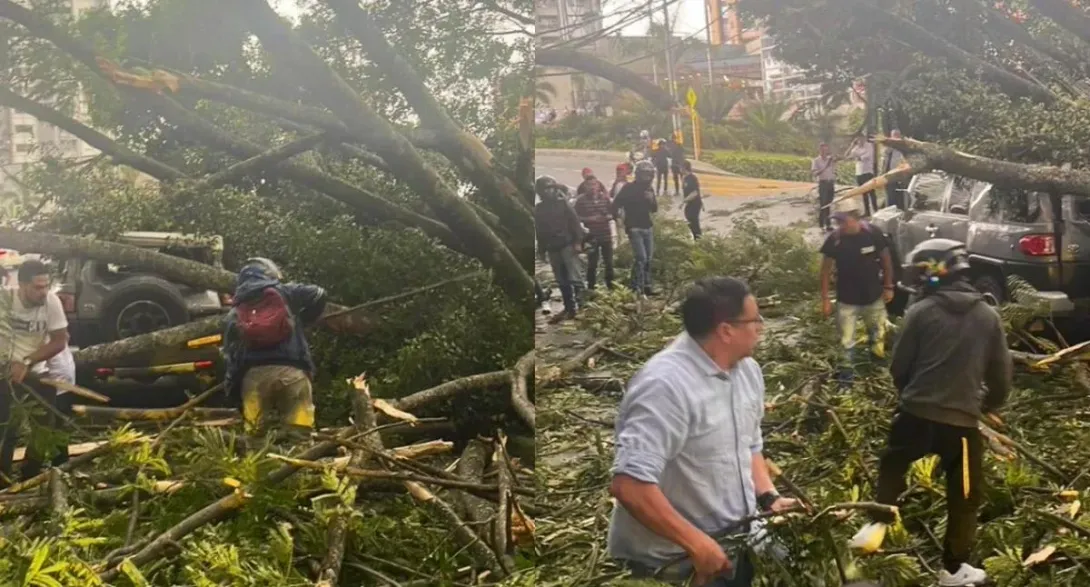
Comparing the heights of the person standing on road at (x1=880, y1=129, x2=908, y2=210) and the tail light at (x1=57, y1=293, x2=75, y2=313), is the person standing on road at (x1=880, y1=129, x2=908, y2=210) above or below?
above

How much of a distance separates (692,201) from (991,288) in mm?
750

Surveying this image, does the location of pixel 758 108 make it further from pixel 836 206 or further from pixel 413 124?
pixel 413 124

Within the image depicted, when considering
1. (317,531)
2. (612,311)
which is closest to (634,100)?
(612,311)

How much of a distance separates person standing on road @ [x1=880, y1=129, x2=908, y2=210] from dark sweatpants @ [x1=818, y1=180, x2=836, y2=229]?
0.42ft

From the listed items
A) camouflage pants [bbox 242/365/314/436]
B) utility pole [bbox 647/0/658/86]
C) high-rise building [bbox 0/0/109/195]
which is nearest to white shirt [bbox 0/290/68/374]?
high-rise building [bbox 0/0/109/195]

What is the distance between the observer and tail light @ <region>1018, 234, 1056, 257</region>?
257 centimetres

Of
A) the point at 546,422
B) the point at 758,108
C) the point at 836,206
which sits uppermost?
the point at 758,108

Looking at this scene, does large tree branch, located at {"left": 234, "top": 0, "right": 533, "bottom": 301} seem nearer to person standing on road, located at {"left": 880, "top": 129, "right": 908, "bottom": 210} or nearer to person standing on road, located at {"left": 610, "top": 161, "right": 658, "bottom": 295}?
person standing on road, located at {"left": 610, "top": 161, "right": 658, "bottom": 295}

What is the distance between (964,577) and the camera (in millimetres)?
2482

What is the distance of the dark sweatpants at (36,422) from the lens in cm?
266

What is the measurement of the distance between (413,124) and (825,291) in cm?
116

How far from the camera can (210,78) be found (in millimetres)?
2660

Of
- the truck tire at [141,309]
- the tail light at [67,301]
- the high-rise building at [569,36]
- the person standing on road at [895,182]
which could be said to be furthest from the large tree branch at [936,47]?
the tail light at [67,301]

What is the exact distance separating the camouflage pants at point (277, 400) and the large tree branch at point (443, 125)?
695 mm
